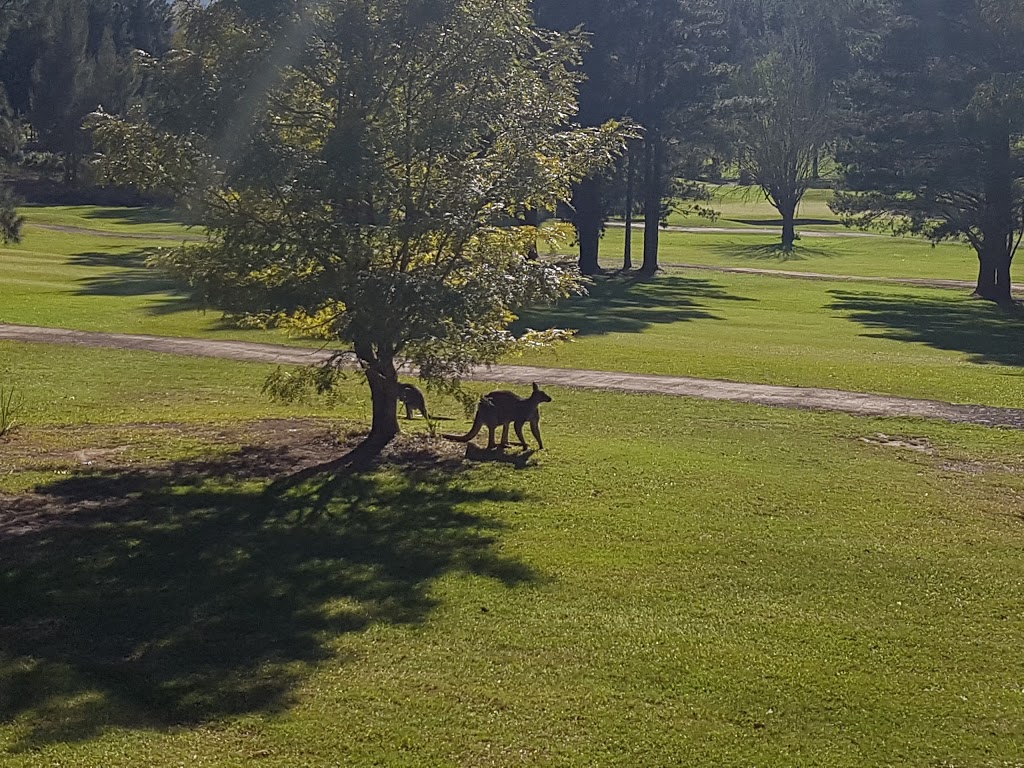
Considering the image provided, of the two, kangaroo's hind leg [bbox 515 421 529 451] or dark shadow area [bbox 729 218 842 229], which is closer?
kangaroo's hind leg [bbox 515 421 529 451]

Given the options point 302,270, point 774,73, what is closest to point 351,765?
point 302,270

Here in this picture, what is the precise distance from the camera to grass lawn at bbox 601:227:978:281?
183 ft

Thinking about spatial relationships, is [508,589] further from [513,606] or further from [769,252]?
[769,252]

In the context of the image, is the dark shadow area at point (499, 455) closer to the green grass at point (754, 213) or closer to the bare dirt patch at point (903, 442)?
the bare dirt patch at point (903, 442)

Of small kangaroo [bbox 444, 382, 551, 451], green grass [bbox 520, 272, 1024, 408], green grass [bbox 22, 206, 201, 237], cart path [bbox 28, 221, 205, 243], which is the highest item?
green grass [bbox 22, 206, 201, 237]

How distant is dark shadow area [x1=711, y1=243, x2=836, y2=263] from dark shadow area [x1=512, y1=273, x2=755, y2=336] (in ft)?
47.0

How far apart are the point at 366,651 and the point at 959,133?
3221 centimetres

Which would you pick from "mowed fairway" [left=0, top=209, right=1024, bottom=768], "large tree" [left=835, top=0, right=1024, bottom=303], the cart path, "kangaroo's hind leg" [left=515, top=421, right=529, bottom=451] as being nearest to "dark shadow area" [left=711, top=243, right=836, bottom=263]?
"large tree" [left=835, top=0, right=1024, bottom=303]

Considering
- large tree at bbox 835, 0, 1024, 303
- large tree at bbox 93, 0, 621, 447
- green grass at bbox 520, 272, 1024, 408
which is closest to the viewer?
large tree at bbox 93, 0, 621, 447

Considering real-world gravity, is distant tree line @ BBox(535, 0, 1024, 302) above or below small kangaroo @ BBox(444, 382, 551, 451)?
above

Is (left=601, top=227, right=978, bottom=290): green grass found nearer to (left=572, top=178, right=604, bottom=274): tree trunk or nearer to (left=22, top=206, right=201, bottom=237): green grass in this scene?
(left=572, top=178, right=604, bottom=274): tree trunk

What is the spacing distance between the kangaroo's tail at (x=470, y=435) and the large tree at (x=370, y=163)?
0.87 meters

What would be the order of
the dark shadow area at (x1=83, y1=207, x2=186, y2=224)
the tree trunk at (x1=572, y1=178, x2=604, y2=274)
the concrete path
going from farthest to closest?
the concrete path
the dark shadow area at (x1=83, y1=207, x2=186, y2=224)
the tree trunk at (x1=572, y1=178, x2=604, y2=274)

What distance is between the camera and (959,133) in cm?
3609
